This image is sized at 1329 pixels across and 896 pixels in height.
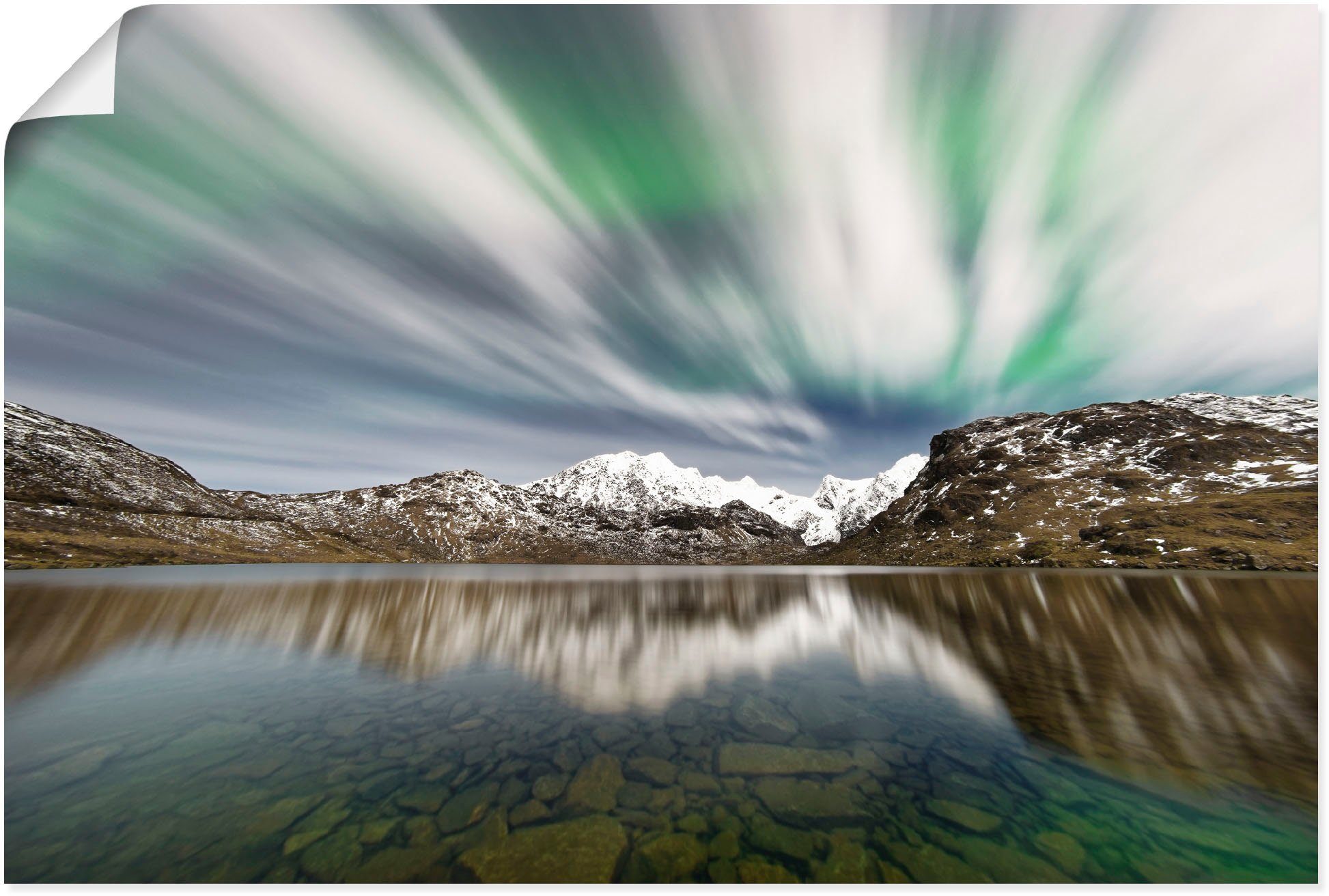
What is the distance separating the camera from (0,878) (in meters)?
9.70

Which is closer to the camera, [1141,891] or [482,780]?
[1141,891]

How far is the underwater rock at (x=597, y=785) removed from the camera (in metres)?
11.8

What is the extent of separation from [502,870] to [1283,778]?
871 inches

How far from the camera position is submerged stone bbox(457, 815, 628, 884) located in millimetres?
9648

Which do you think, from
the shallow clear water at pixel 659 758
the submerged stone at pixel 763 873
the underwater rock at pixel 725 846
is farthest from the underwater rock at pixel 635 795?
the submerged stone at pixel 763 873

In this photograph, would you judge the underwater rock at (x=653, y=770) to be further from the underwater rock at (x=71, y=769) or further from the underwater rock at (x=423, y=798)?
the underwater rock at (x=71, y=769)

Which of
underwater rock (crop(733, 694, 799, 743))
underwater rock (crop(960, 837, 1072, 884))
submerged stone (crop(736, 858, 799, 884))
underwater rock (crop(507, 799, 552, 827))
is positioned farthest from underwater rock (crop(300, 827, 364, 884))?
underwater rock (crop(960, 837, 1072, 884))

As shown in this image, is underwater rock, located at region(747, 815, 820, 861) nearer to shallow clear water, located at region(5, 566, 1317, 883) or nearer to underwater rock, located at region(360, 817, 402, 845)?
shallow clear water, located at region(5, 566, 1317, 883)

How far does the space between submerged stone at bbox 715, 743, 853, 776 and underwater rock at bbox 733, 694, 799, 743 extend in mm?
839

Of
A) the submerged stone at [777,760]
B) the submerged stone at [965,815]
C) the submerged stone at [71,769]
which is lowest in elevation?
the submerged stone at [71,769]

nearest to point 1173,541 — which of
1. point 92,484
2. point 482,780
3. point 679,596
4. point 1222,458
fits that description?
point 1222,458

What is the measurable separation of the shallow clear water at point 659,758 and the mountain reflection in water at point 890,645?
0.23 meters

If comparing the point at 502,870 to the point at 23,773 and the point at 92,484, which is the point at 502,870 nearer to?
the point at 23,773

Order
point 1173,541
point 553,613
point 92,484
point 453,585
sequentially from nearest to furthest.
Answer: point 553,613
point 453,585
point 1173,541
point 92,484
